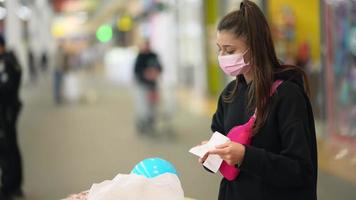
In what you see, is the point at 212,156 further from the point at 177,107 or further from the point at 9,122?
the point at 177,107

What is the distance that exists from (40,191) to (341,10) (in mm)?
4049

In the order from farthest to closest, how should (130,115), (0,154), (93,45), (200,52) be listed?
(93,45) < (200,52) < (130,115) < (0,154)

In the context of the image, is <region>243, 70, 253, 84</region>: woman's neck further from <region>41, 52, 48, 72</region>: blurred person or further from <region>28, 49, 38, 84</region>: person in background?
<region>41, 52, 48, 72</region>: blurred person

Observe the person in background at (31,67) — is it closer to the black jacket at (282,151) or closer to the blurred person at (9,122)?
the blurred person at (9,122)

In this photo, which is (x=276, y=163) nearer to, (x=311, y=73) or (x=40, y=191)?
(x=40, y=191)

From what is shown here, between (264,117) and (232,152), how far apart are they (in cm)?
17

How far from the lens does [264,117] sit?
1563mm

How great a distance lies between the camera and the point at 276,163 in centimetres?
150

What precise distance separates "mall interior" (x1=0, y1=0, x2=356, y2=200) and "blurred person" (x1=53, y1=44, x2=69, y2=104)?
2 cm

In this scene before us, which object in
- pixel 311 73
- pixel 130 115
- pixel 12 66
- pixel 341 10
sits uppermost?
pixel 341 10

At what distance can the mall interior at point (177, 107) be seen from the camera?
4582 mm

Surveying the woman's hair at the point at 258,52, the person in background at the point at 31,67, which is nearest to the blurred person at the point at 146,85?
the person in background at the point at 31,67

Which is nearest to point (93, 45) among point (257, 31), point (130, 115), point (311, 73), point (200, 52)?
point (200, 52)

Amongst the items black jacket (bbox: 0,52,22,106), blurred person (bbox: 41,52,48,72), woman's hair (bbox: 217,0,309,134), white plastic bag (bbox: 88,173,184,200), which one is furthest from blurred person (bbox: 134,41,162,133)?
blurred person (bbox: 41,52,48,72)
